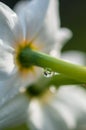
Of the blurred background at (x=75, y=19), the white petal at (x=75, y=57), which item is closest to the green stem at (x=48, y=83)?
the white petal at (x=75, y=57)

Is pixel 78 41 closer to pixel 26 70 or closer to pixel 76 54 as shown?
pixel 76 54

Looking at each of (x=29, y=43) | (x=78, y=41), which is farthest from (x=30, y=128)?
Result: (x=78, y=41)

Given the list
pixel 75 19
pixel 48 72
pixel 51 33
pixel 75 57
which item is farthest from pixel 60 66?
pixel 75 19

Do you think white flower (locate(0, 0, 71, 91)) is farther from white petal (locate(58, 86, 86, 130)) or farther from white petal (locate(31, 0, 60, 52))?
white petal (locate(58, 86, 86, 130))

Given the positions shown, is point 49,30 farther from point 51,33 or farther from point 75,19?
point 75,19

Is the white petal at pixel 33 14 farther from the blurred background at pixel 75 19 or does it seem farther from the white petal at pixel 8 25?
the blurred background at pixel 75 19
